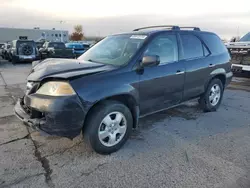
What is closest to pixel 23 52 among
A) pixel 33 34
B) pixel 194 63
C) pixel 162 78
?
pixel 194 63

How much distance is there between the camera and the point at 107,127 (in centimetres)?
316

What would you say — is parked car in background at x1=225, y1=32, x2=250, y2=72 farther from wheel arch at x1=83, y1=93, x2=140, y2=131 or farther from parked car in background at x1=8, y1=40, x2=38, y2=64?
parked car in background at x1=8, y1=40, x2=38, y2=64

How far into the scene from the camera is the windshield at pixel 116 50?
11.7ft

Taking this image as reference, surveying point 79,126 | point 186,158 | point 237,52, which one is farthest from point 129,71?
point 237,52

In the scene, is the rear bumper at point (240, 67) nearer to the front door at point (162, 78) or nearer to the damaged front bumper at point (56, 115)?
the front door at point (162, 78)

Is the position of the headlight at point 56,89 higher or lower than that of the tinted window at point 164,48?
lower

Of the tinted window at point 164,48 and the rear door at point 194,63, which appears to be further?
the rear door at point 194,63

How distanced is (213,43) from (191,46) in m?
0.96

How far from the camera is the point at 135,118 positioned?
11.6 ft

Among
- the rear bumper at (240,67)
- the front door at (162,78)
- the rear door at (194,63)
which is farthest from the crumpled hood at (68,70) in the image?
the rear bumper at (240,67)

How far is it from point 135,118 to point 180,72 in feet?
4.18

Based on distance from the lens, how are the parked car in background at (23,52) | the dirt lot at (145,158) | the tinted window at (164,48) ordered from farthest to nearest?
the parked car in background at (23,52), the tinted window at (164,48), the dirt lot at (145,158)

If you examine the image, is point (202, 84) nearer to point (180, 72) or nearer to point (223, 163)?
point (180, 72)

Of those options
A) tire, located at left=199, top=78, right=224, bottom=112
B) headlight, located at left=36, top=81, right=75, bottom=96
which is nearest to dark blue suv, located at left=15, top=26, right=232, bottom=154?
headlight, located at left=36, top=81, right=75, bottom=96
